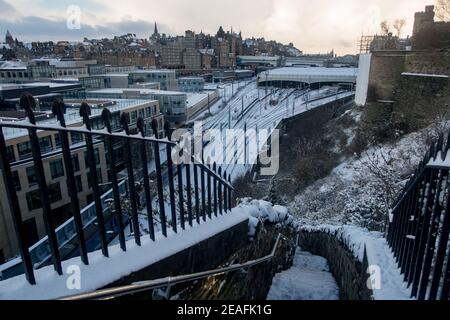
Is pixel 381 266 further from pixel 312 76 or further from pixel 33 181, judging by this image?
pixel 312 76

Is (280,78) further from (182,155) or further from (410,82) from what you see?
(182,155)

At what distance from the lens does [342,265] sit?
6262mm

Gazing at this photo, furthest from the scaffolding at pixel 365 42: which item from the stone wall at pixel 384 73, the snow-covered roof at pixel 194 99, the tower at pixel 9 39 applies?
the tower at pixel 9 39

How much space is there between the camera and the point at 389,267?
3699 millimetres

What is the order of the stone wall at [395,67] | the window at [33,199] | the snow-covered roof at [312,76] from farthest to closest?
1. the snow-covered roof at [312,76]
2. the stone wall at [395,67]
3. the window at [33,199]

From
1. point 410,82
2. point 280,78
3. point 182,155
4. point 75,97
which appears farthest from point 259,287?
point 280,78

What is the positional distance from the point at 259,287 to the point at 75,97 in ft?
106

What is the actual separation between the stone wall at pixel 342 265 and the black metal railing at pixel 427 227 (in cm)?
56

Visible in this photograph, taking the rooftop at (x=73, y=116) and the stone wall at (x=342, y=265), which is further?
the rooftop at (x=73, y=116)

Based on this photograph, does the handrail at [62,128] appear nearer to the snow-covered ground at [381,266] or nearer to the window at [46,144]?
the snow-covered ground at [381,266]

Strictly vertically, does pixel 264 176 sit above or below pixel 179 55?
below

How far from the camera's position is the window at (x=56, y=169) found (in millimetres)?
14053

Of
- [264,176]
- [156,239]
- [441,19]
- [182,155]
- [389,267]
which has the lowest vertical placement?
[264,176]

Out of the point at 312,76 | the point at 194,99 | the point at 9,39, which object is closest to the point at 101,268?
the point at 194,99
